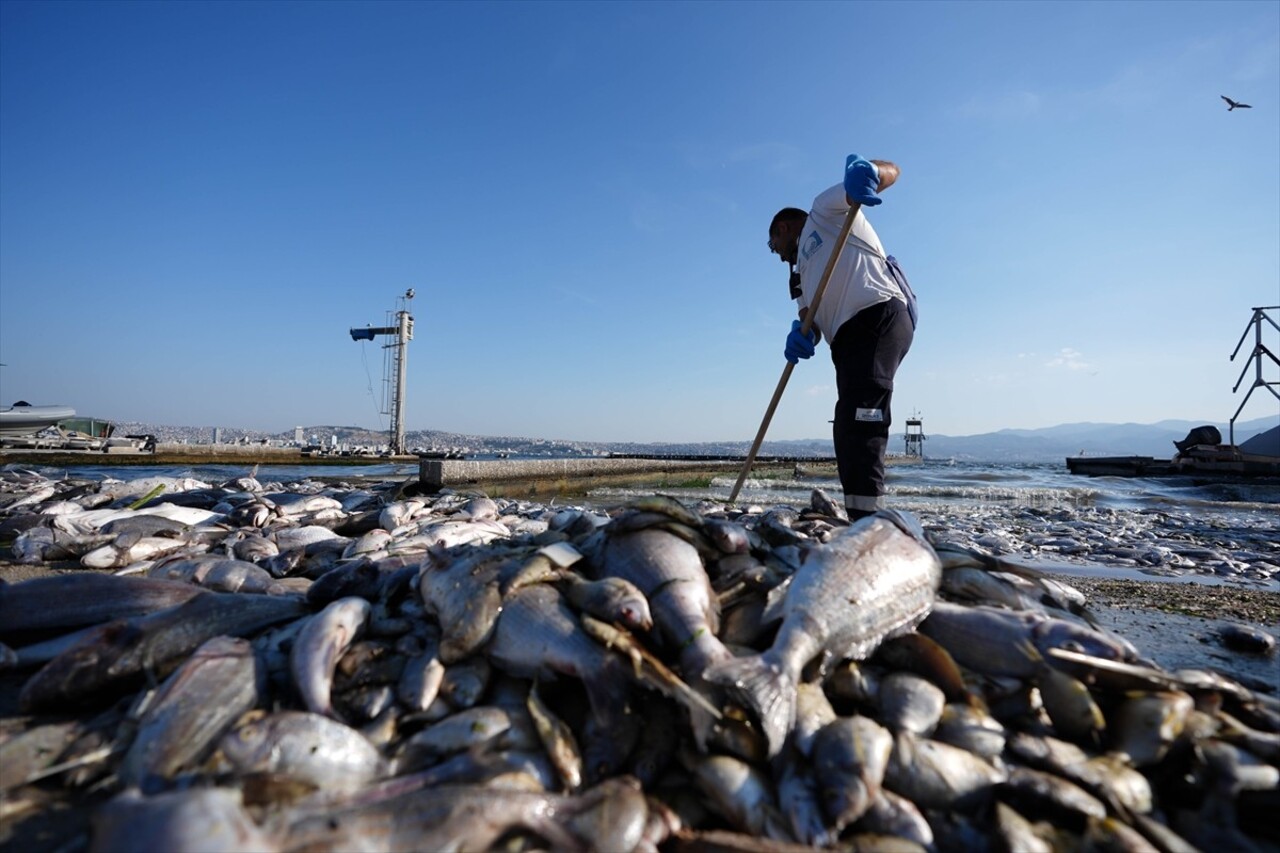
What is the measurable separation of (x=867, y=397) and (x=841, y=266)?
1.27 meters

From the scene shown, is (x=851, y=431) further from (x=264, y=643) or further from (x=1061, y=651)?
(x=264, y=643)

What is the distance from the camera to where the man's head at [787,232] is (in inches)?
251

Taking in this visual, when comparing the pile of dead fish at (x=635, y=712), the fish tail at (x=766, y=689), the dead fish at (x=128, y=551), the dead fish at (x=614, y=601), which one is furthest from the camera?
the dead fish at (x=128, y=551)

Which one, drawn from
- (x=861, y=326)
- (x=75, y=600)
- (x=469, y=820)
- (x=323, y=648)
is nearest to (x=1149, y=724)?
(x=469, y=820)

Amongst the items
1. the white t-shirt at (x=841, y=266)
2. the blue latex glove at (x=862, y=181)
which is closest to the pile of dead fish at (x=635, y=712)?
the white t-shirt at (x=841, y=266)

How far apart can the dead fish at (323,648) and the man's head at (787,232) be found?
5469 mm

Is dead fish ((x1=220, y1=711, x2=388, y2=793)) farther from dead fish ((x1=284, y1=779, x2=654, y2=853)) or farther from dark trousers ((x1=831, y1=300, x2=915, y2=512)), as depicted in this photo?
dark trousers ((x1=831, y1=300, x2=915, y2=512))

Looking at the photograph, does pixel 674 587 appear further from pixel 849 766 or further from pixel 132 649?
pixel 132 649

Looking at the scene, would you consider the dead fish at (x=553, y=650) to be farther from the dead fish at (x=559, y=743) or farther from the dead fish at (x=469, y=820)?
the dead fish at (x=469, y=820)

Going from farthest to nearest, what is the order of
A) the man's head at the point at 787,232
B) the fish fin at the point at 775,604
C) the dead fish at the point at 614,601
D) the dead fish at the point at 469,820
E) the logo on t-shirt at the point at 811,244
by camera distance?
the man's head at the point at 787,232 → the logo on t-shirt at the point at 811,244 → the fish fin at the point at 775,604 → the dead fish at the point at 614,601 → the dead fish at the point at 469,820

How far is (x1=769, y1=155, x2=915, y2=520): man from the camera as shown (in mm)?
5191

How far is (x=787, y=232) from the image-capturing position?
21.2 feet

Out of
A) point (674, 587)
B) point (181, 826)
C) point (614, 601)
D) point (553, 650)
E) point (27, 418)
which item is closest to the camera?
point (181, 826)

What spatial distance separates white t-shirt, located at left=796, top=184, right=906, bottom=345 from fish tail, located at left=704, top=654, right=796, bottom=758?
4.04 m
